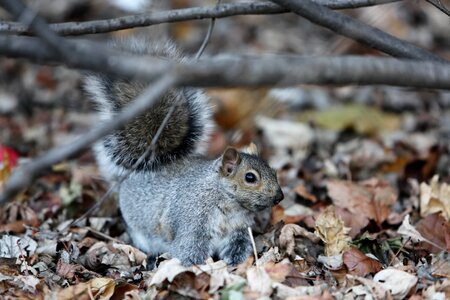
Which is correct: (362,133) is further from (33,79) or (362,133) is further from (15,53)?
(15,53)

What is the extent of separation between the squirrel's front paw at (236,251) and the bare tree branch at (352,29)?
1.45m

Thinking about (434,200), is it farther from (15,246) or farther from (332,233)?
(15,246)

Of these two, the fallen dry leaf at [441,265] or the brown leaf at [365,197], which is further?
the brown leaf at [365,197]

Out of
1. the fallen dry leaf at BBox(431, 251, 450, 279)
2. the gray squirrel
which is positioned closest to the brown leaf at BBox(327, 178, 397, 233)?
the fallen dry leaf at BBox(431, 251, 450, 279)

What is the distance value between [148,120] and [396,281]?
6.08 feet

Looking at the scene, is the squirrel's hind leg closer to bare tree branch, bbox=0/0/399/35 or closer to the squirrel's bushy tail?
the squirrel's bushy tail

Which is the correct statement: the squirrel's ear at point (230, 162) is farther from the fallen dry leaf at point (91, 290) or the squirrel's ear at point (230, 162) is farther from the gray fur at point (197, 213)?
the fallen dry leaf at point (91, 290)

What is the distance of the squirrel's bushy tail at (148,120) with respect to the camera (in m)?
4.17

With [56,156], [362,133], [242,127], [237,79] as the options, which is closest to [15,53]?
[56,156]

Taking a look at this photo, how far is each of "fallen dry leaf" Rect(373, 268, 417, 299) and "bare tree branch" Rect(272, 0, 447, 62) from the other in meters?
1.16

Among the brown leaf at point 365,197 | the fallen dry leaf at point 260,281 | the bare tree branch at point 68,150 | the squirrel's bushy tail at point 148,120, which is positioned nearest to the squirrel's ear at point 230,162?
the squirrel's bushy tail at point 148,120

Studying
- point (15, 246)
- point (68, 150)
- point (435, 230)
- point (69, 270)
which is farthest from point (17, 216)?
point (435, 230)

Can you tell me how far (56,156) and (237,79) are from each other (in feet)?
2.45

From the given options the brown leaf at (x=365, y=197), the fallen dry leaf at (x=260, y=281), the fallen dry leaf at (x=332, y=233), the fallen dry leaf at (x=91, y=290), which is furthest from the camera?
the brown leaf at (x=365, y=197)
